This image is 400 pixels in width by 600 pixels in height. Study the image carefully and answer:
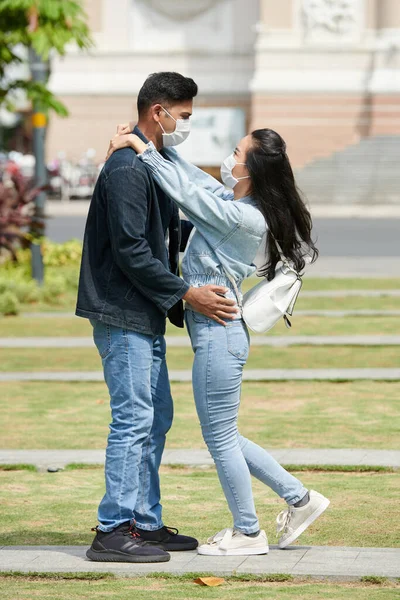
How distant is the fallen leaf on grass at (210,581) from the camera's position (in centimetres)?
520

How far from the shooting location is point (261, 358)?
12.1m

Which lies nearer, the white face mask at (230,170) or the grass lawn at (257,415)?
the white face mask at (230,170)

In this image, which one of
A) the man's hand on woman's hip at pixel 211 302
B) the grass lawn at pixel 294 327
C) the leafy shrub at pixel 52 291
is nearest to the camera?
the man's hand on woman's hip at pixel 211 302

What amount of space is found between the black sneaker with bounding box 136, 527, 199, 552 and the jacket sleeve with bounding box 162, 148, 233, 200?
1472 millimetres

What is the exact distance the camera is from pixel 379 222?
3403 cm

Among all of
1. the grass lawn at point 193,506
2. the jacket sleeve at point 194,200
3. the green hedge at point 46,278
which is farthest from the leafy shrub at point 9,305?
the jacket sleeve at point 194,200

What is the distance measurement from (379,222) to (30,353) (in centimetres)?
2249

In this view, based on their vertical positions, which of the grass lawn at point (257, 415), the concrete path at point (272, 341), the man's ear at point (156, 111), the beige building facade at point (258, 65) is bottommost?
the beige building facade at point (258, 65)

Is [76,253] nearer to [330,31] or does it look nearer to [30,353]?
[30,353]

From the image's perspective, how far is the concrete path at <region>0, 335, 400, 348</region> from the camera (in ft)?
42.4

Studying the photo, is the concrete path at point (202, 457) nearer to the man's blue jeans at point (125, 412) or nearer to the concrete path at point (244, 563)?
the concrete path at point (244, 563)

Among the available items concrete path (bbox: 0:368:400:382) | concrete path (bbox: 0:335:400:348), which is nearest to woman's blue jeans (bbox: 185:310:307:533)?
concrete path (bbox: 0:368:400:382)

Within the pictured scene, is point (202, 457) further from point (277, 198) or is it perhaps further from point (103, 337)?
point (277, 198)

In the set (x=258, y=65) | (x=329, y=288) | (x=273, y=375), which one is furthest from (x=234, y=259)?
(x=258, y=65)
